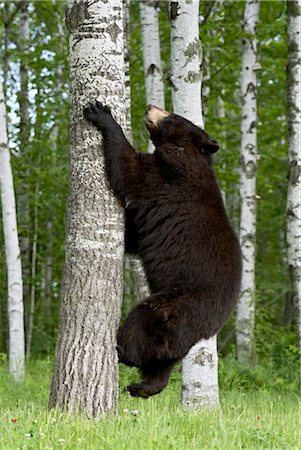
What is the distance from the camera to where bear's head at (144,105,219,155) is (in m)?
6.25

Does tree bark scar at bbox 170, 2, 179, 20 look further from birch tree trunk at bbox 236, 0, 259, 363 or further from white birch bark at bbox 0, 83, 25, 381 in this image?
birch tree trunk at bbox 236, 0, 259, 363

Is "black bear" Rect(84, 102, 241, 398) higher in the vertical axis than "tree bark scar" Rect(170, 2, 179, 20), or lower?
lower

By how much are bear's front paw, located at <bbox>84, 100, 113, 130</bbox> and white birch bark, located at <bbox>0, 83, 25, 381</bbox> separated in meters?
6.12

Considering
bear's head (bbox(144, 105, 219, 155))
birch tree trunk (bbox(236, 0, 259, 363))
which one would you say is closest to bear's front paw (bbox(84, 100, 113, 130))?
bear's head (bbox(144, 105, 219, 155))

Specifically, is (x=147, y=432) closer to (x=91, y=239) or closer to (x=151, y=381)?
(x=151, y=381)

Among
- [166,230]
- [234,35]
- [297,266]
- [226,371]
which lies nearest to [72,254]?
[166,230]

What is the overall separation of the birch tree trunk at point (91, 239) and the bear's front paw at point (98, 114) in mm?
78

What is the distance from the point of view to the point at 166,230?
568 cm

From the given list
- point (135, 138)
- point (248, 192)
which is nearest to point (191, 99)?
point (248, 192)

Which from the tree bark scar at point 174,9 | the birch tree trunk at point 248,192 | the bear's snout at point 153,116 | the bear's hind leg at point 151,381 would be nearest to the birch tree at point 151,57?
the birch tree trunk at point 248,192

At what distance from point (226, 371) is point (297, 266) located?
210cm

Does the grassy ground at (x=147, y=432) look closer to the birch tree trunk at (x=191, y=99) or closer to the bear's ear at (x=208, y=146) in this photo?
the birch tree trunk at (x=191, y=99)

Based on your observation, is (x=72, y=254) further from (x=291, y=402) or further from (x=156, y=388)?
(x=291, y=402)

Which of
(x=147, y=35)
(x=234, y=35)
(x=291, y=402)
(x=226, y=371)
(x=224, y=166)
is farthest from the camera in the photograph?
(x=224, y=166)
